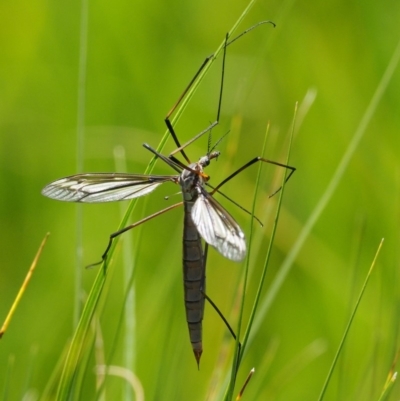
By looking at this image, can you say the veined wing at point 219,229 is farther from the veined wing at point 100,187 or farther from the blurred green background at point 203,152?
the blurred green background at point 203,152

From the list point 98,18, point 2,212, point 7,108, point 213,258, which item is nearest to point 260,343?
point 213,258

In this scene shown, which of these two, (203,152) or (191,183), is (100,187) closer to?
(191,183)

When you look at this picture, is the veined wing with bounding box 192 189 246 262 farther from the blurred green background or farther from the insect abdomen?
the blurred green background

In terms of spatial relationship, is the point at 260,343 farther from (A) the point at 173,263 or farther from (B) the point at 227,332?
(B) the point at 227,332

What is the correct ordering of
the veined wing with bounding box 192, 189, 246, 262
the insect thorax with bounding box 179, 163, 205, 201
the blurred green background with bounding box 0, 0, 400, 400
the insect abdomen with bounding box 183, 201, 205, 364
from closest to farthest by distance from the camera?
the veined wing with bounding box 192, 189, 246, 262
the insect abdomen with bounding box 183, 201, 205, 364
the insect thorax with bounding box 179, 163, 205, 201
the blurred green background with bounding box 0, 0, 400, 400

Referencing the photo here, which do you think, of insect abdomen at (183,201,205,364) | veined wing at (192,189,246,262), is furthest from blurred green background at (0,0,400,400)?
veined wing at (192,189,246,262)

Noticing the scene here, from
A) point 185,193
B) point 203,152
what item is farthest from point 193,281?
point 203,152

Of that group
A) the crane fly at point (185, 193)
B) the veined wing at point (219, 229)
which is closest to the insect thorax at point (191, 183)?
the crane fly at point (185, 193)
